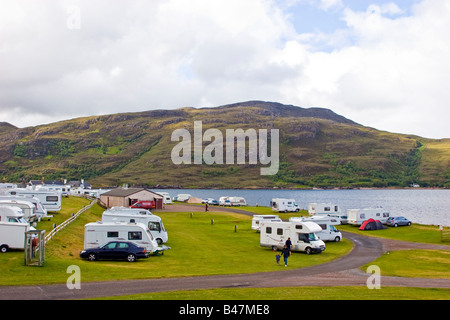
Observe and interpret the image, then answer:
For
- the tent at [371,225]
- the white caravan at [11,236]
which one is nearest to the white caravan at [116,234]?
the white caravan at [11,236]

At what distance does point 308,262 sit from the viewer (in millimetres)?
33719

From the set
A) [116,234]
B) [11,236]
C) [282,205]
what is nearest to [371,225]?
[282,205]

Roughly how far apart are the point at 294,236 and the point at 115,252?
17004 millimetres

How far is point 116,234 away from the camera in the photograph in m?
34.6

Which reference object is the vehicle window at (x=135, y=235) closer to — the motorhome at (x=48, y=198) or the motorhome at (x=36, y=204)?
the motorhome at (x=36, y=204)

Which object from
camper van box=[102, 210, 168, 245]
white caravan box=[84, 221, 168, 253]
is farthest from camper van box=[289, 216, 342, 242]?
white caravan box=[84, 221, 168, 253]

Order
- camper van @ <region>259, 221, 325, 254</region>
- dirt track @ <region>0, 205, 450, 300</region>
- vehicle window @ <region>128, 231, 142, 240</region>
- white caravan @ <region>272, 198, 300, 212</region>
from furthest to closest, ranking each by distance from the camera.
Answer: white caravan @ <region>272, 198, 300, 212</region>
camper van @ <region>259, 221, 325, 254</region>
vehicle window @ <region>128, 231, 142, 240</region>
dirt track @ <region>0, 205, 450, 300</region>

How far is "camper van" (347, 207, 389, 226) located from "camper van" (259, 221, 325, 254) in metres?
26.1

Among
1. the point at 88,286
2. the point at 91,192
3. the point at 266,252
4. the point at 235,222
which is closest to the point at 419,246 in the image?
the point at 266,252

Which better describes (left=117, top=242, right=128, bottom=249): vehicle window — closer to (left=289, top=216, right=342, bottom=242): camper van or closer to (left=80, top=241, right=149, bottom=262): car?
(left=80, top=241, right=149, bottom=262): car

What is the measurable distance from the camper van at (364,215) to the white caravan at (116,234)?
38152 millimetres

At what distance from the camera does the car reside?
31.6 meters
